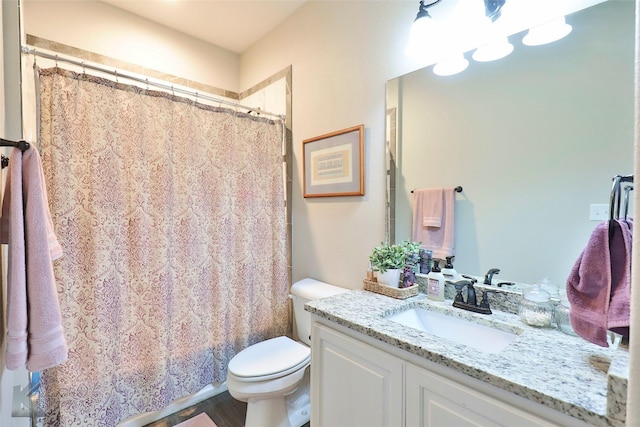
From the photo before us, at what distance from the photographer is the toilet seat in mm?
1397

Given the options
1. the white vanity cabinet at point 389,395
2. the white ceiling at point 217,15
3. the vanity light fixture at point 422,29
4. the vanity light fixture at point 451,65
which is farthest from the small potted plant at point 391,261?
the white ceiling at point 217,15

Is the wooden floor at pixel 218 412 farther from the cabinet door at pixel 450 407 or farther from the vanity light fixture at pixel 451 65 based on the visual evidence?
the vanity light fixture at pixel 451 65

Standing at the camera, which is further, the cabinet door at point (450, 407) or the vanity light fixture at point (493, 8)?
the vanity light fixture at point (493, 8)

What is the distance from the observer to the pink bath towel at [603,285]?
0.71 meters

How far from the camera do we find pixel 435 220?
134cm

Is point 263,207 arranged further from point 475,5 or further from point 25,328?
point 475,5

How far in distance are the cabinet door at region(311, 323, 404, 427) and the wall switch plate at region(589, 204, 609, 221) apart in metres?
0.82

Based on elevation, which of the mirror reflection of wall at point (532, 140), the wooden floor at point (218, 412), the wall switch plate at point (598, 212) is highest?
the mirror reflection of wall at point (532, 140)

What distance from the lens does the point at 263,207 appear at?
1.98 m

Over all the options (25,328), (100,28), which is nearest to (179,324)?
(25,328)

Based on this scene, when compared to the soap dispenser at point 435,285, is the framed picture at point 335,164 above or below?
above

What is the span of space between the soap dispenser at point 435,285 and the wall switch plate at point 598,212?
0.56m

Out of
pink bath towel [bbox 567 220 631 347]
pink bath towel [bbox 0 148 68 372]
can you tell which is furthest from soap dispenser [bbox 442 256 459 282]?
pink bath towel [bbox 0 148 68 372]

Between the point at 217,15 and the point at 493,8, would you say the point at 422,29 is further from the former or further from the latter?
the point at 217,15
